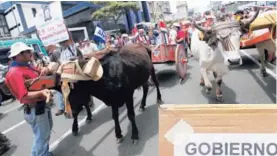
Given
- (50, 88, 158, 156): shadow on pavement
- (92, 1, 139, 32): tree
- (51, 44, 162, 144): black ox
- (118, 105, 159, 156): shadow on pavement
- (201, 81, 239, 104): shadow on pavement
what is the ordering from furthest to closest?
(92, 1, 139, 32): tree < (201, 81, 239, 104): shadow on pavement < (50, 88, 158, 156): shadow on pavement < (118, 105, 159, 156): shadow on pavement < (51, 44, 162, 144): black ox

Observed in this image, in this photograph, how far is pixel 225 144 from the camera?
1422 mm

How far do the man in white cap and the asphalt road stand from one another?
2.61ft

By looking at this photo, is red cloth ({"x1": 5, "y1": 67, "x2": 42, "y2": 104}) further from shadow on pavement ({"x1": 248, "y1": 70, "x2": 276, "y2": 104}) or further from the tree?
the tree

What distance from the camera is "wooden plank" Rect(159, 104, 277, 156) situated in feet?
4.56

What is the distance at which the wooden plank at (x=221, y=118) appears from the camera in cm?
139

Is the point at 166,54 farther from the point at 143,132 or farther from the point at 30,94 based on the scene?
the point at 30,94

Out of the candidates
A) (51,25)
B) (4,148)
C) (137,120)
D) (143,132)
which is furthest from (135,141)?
(51,25)

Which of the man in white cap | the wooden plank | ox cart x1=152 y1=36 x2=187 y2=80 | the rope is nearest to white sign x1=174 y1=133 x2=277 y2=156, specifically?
the wooden plank

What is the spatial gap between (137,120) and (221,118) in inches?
149

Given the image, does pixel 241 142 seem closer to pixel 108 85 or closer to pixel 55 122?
pixel 108 85

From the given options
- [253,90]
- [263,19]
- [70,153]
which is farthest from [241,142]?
[253,90]

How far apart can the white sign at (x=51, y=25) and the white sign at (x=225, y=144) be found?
435 cm

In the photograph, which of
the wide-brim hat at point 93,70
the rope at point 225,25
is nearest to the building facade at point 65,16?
the rope at point 225,25

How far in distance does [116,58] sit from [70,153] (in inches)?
71.1
